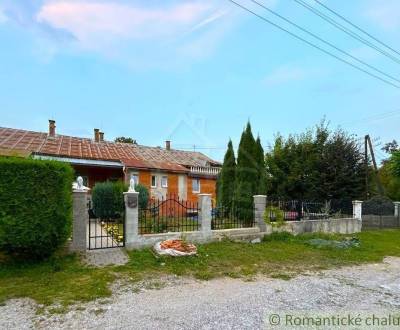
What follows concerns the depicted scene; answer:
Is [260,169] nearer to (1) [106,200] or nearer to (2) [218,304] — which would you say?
(1) [106,200]

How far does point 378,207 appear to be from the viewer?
18.6m

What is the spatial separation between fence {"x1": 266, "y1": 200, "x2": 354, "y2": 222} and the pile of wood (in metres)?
4.08

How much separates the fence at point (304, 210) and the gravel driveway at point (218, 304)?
4.71m

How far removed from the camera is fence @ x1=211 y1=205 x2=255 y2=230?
1153 cm

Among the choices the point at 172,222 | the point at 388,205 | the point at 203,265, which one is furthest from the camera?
the point at 388,205

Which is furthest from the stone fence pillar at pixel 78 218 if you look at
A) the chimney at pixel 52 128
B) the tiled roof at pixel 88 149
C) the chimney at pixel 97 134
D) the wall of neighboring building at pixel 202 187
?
the chimney at pixel 97 134

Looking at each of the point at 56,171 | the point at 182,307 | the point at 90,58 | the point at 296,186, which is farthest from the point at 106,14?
the point at 296,186

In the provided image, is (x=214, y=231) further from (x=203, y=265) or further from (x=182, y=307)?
(x=182, y=307)

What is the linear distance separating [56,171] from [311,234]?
381 inches

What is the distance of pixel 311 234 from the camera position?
42.7ft

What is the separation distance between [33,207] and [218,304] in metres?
4.23

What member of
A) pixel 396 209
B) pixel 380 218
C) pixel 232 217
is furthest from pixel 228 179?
pixel 396 209

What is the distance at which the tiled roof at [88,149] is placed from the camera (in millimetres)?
19906

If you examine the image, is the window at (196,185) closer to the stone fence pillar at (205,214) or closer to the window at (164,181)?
the window at (164,181)
